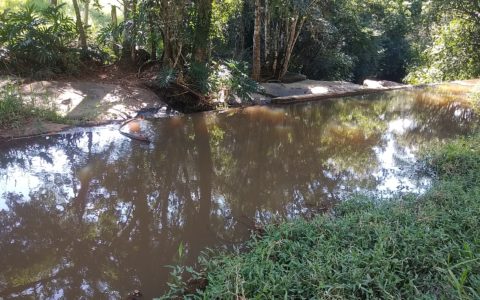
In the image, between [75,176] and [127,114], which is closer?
[75,176]

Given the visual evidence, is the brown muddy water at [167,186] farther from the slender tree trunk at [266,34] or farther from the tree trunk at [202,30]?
the slender tree trunk at [266,34]

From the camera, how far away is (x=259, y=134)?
7.34 m

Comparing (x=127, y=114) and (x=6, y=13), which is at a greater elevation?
(x=6, y=13)

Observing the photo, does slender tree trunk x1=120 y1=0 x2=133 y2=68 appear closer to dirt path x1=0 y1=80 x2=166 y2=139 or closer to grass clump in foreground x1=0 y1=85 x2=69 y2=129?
dirt path x1=0 y1=80 x2=166 y2=139

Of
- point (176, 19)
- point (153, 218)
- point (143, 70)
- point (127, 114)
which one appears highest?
point (176, 19)

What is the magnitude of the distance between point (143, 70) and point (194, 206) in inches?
237

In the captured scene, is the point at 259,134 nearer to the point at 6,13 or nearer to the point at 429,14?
the point at 6,13

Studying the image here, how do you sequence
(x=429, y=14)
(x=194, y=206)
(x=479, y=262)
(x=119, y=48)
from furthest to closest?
(x=429, y=14)
(x=119, y=48)
(x=194, y=206)
(x=479, y=262)

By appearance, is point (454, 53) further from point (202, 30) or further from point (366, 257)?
point (366, 257)

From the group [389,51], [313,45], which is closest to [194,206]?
[313,45]

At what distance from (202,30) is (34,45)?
11.2ft

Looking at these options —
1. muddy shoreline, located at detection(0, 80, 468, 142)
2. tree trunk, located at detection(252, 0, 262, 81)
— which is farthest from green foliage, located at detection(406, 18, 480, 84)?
muddy shoreline, located at detection(0, 80, 468, 142)

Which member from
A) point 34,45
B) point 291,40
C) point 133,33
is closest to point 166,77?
point 133,33

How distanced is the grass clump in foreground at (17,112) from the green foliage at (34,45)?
134 centimetres
